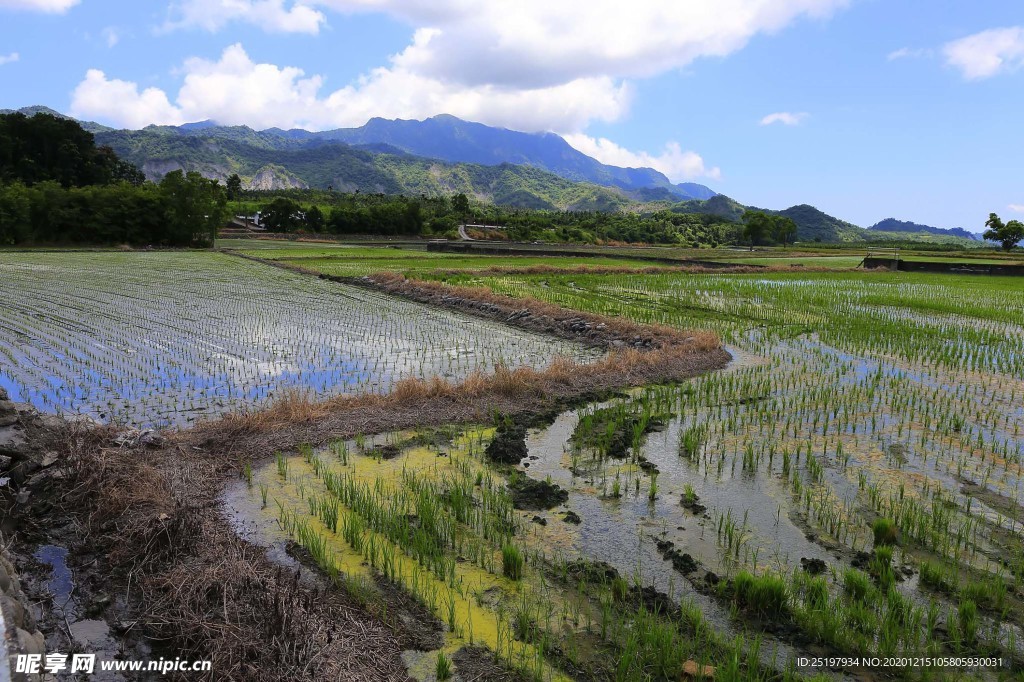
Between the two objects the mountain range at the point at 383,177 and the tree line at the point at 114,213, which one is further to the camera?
the mountain range at the point at 383,177

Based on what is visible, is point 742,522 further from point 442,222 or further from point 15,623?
point 442,222

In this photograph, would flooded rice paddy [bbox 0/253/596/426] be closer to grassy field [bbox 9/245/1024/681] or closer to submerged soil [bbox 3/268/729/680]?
grassy field [bbox 9/245/1024/681]

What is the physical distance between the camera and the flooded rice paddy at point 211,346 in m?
8.18

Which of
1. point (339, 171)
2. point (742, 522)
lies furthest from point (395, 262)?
point (339, 171)

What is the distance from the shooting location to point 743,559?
172 inches

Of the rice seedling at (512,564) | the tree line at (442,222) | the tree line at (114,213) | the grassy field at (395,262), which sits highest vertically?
the tree line at (442,222)

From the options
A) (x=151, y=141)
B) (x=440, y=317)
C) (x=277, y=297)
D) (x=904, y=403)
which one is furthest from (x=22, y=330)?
(x=151, y=141)

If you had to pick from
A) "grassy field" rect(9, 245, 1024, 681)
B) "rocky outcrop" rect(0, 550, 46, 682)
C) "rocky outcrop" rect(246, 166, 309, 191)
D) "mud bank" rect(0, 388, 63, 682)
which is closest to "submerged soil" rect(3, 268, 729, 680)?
"mud bank" rect(0, 388, 63, 682)

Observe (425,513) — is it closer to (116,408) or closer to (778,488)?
(778,488)

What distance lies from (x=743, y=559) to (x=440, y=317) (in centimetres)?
1262

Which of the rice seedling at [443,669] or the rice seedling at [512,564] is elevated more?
the rice seedling at [512,564]

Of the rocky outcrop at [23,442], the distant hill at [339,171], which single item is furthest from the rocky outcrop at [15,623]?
the distant hill at [339,171]

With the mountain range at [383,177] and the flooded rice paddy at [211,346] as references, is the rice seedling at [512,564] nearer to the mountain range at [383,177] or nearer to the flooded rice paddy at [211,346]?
the flooded rice paddy at [211,346]

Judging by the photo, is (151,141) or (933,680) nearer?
(933,680)
